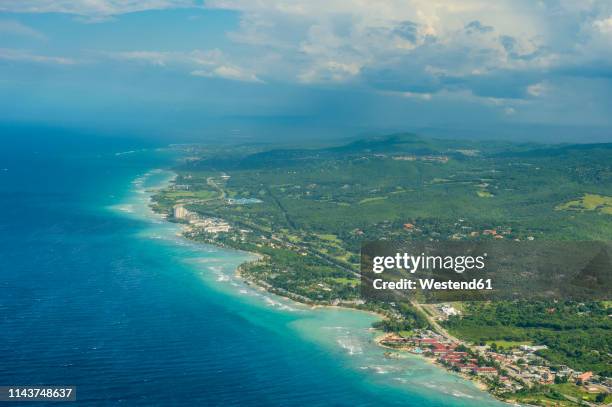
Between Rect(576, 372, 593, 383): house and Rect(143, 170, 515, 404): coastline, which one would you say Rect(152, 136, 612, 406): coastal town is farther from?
Rect(143, 170, 515, 404): coastline

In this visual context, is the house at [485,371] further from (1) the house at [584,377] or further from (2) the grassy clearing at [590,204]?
(2) the grassy clearing at [590,204]

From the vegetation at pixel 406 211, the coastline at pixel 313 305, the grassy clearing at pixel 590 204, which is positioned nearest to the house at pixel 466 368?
the coastline at pixel 313 305

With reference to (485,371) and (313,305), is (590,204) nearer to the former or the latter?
(313,305)

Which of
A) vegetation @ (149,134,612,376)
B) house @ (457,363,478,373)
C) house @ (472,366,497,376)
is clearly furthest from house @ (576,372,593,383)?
house @ (457,363,478,373)

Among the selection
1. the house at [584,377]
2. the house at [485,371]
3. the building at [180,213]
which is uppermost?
the building at [180,213]

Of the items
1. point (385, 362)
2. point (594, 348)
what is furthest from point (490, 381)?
point (594, 348)

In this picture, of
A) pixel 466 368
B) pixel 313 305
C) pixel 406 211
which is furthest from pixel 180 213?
pixel 466 368
